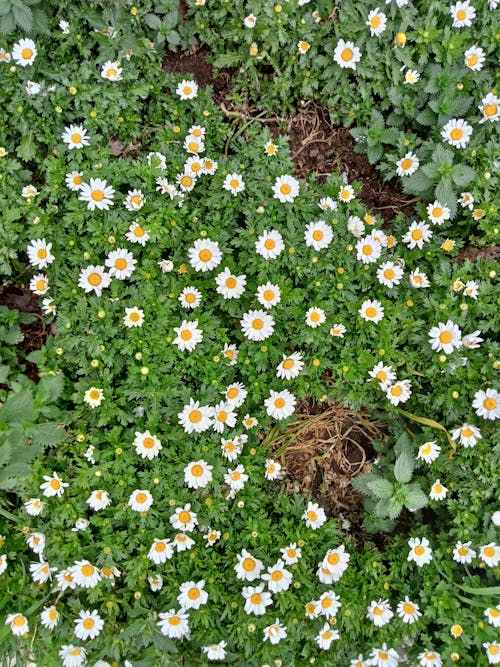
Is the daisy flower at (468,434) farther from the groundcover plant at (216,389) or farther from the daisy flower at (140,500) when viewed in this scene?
the daisy flower at (140,500)

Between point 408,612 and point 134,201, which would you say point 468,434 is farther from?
point 134,201

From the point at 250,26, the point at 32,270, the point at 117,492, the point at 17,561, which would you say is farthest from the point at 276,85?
the point at 17,561

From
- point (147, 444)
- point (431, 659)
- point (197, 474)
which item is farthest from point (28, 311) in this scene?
point (431, 659)

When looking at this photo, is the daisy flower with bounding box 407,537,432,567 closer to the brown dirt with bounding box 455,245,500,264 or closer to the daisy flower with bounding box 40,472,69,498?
the brown dirt with bounding box 455,245,500,264

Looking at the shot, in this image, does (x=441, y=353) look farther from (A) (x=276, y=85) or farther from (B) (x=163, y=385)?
(A) (x=276, y=85)

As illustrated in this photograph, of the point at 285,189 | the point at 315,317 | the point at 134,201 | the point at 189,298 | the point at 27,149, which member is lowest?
the point at 315,317

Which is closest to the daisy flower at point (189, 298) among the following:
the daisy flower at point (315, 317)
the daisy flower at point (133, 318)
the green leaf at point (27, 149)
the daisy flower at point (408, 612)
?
the daisy flower at point (133, 318)
